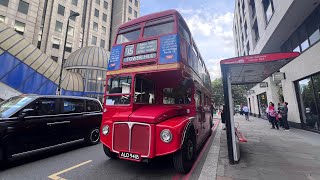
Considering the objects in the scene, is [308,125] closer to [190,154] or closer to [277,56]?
[277,56]

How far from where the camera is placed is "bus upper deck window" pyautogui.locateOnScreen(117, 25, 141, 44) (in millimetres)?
5704

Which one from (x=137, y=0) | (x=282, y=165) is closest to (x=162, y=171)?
(x=282, y=165)

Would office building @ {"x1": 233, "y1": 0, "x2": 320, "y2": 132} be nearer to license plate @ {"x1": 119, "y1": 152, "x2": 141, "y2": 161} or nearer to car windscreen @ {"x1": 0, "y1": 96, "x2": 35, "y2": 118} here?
license plate @ {"x1": 119, "y1": 152, "x2": 141, "y2": 161}

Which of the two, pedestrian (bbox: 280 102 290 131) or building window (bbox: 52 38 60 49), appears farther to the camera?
building window (bbox: 52 38 60 49)

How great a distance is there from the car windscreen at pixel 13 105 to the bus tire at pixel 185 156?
476 centimetres

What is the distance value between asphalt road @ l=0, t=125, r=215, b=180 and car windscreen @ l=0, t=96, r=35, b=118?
1491 millimetres

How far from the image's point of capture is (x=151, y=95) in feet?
18.4

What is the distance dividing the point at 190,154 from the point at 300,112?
1128 cm

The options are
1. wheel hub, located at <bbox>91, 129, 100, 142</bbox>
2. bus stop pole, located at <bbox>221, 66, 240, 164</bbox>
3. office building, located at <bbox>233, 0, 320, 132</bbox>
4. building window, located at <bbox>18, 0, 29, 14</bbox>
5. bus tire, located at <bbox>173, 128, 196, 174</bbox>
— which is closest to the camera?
bus tire, located at <bbox>173, 128, 196, 174</bbox>

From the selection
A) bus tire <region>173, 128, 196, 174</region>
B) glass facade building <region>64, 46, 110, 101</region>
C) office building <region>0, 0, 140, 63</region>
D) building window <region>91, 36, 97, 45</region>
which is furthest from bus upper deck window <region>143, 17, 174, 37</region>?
building window <region>91, 36, 97, 45</region>

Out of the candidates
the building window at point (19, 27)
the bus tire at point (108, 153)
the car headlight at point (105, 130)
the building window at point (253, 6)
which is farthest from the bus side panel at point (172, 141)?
the building window at point (19, 27)

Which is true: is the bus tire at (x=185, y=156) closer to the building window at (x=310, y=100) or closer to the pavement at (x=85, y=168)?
the pavement at (x=85, y=168)

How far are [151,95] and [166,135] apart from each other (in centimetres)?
187

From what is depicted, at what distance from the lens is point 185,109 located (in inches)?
217
